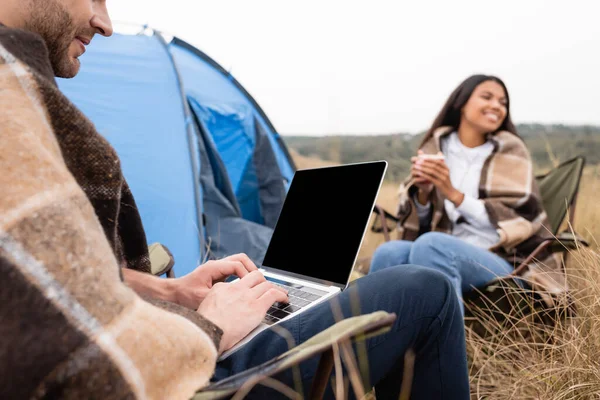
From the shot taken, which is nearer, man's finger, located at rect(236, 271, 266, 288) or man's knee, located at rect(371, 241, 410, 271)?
man's finger, located at rect(236, 271, 266, 288)

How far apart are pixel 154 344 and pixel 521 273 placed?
78.9 inches

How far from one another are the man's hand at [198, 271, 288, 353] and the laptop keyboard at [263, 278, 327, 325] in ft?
0.28

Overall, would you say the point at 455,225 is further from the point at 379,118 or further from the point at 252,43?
the point at 252,43

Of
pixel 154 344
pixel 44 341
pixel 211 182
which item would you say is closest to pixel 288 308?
pixel 154 344

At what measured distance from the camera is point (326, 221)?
53.1 inches

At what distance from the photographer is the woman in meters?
2.11

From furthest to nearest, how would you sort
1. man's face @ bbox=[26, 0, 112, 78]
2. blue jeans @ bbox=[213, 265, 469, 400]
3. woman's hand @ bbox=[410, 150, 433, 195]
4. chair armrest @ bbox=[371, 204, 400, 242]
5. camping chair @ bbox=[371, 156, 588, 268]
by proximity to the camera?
chair armrest @ bbox=[371, 204, 400, 242]
camping chair @ bbox=[371, 156, 588, 268]
woman's hand @ bbox=[410, 150, 433, 195]
blue jeans @ bbox=[213, 265, 469, 400]
man's face @ bbox=[26, 0, 112, 78]

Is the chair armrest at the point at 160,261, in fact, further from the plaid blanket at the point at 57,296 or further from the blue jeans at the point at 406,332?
the plaid blanket at the point at 57,296

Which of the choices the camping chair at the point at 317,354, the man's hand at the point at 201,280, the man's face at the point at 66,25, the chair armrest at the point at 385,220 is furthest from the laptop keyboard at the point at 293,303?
the chair armrest at the point at 385,220

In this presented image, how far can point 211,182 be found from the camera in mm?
2920

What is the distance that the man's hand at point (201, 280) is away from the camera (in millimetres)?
1106

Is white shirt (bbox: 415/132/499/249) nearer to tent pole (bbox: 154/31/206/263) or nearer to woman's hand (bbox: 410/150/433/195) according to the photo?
woman's hand (bbox: 410/150/433/195)

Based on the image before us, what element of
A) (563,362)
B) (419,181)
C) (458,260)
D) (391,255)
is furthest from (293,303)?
(419,181)

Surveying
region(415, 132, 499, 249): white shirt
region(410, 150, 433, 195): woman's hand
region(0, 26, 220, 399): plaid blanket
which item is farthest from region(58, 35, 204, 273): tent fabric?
region(0, 26, 220, 399): plaid blanket
